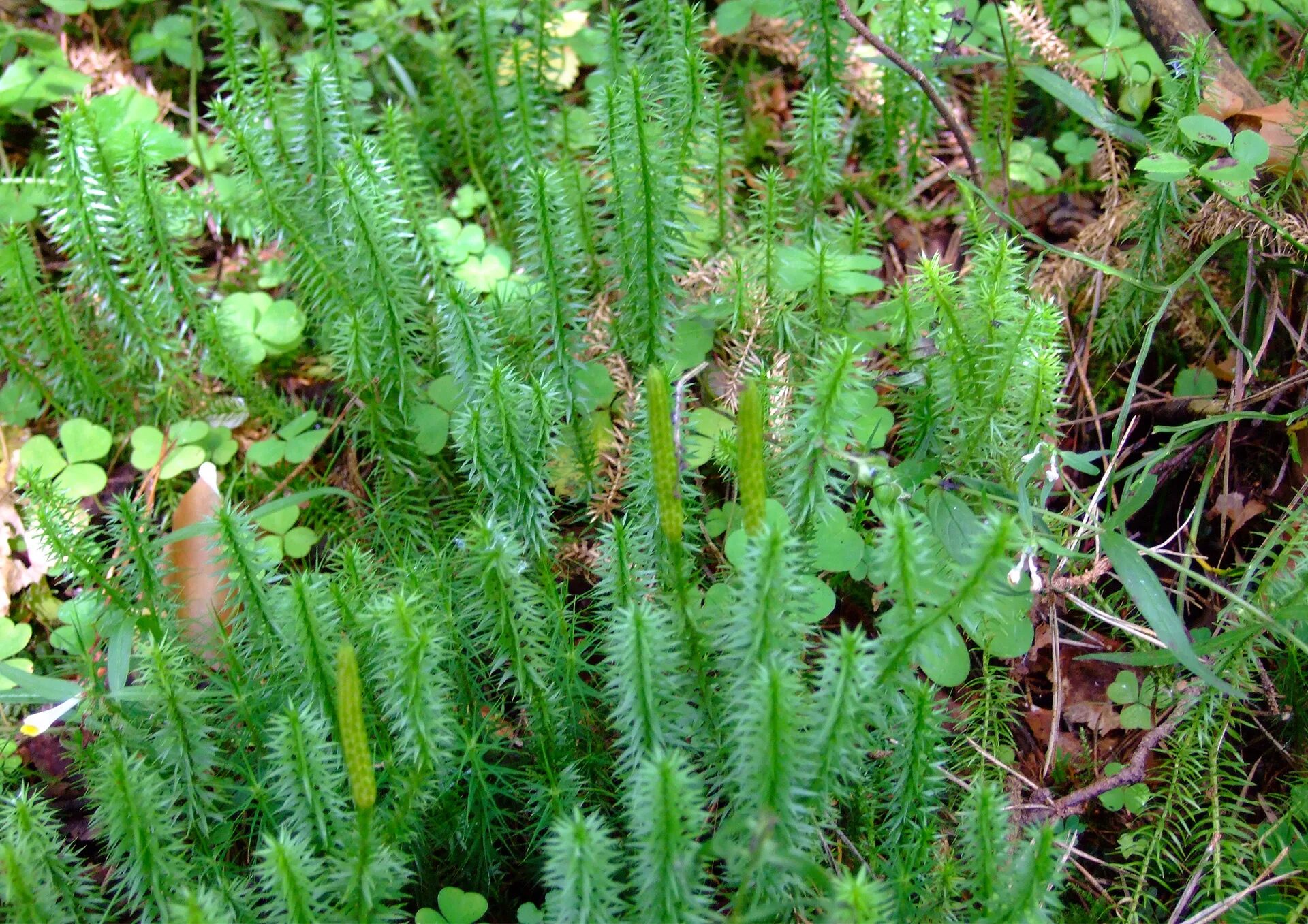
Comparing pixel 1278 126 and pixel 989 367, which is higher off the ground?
pixel 1278 126

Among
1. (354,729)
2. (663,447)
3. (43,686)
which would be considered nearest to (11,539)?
(43,686)

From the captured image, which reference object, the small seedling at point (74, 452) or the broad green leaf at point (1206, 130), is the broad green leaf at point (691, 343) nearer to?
the broad green leaf at point (1206, 130)

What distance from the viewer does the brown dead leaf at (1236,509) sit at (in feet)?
7.82

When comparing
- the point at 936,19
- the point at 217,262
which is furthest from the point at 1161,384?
the point at 217,262

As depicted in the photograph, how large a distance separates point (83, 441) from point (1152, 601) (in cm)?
241

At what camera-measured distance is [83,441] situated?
2.67 metres

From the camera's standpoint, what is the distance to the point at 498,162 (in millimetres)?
2887

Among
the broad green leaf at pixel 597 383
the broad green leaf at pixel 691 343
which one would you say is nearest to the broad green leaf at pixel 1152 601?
the broad green leaf at pixel 691 343

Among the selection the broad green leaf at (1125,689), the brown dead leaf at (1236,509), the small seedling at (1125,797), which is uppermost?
the brown dead leaf at (1236,509)

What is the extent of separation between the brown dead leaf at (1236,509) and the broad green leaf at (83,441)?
2.59 metres

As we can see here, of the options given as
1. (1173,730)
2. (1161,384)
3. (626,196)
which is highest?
(626,196)

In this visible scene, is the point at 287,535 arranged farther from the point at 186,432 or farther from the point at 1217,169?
the point at 1217,169

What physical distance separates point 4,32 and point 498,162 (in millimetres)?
1699

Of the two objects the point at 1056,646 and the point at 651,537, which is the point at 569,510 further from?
the point at 1056,646
